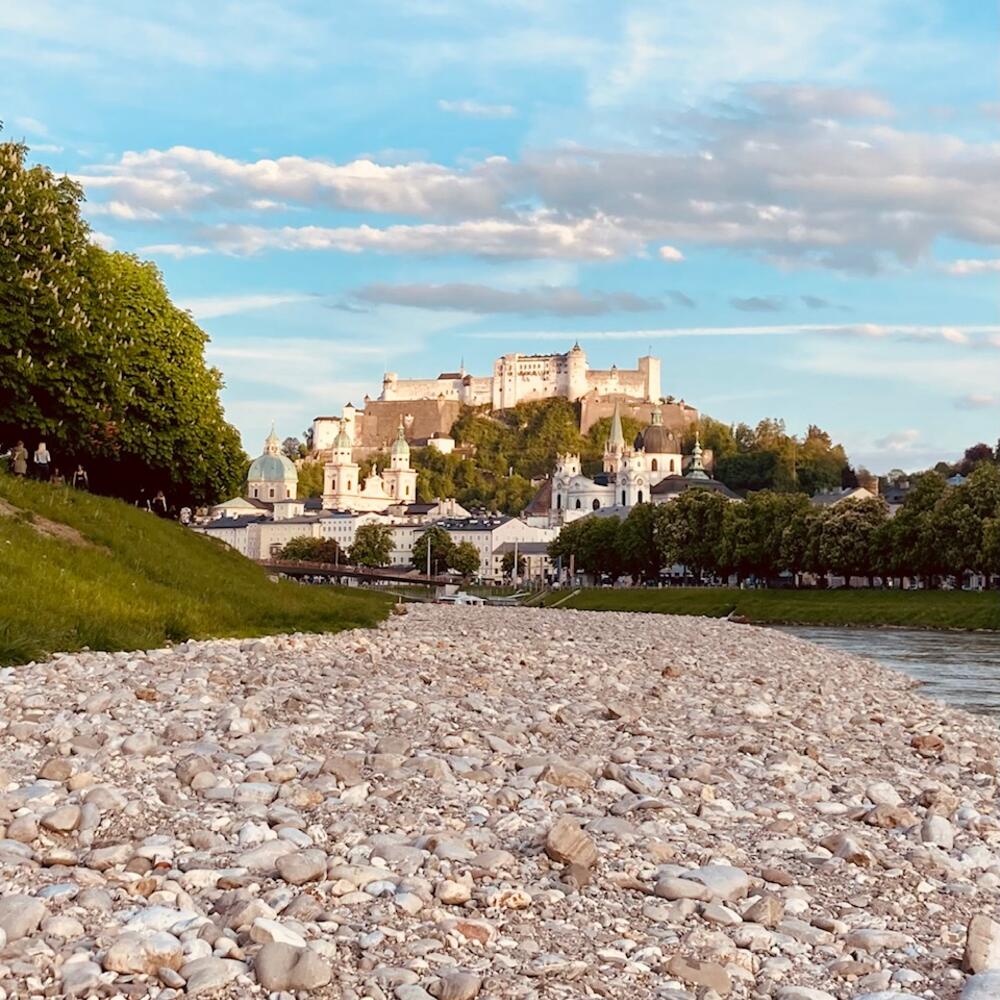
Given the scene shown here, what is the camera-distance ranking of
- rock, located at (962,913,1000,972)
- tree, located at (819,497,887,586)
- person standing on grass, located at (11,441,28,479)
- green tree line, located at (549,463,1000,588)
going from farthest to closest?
tree, located at (819,497,887,586)
green tree line, located at (549,463,1000,588)
person standing on grass, located at (11,441,28,479)
rock, located at (962,913,1000,972)

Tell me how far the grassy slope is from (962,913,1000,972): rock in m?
12.0

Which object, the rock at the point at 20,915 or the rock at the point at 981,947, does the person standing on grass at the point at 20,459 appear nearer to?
the rock at the point at 20,915

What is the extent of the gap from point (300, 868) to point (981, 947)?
326 centimetres

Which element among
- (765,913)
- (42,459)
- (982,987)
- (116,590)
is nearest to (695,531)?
(42,459)

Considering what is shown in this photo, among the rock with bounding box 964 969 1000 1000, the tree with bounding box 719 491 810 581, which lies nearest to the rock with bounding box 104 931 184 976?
the rock with bounding box 964 969 1000 1000

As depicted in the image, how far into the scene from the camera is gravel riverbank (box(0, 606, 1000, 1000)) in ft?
19.8

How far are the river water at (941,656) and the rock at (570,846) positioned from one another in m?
15.9

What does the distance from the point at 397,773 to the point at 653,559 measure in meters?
122

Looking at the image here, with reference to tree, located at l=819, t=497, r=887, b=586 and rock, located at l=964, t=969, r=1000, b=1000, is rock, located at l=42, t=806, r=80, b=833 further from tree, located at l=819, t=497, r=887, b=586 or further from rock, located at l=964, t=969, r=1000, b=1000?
tree, located at l=819, t=497, r=887, b=586

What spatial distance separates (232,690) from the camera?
47.0 ft

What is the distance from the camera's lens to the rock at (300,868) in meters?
6.97

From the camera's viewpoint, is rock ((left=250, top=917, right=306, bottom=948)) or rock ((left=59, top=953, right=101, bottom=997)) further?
rock ((left=250, top=917, right=306, bottom=948))

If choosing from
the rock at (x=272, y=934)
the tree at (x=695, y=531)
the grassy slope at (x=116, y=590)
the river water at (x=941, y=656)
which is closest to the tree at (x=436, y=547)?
Answer: the tree at (x=695, y=531)

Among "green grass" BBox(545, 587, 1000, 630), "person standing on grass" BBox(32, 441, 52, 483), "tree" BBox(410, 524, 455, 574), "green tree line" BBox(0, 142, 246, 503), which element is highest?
"green tree line" BBox(0, 142, 246, 503)
